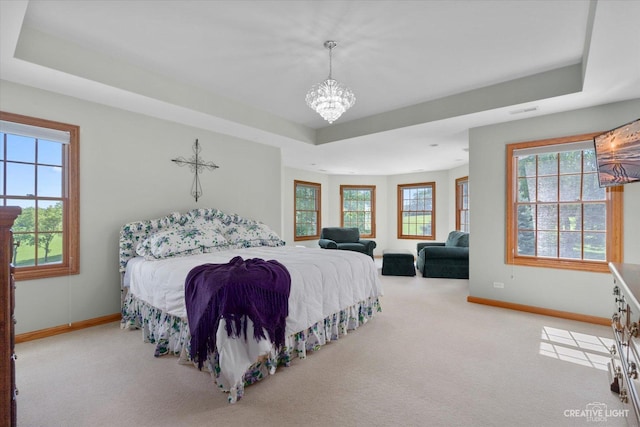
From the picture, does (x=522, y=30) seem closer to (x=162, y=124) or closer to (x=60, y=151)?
(x=162, y=124)

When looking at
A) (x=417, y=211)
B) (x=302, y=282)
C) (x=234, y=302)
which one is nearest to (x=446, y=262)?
(x=417, y=211)

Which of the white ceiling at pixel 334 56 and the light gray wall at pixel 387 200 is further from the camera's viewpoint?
the light gray wall at pixel 387 200

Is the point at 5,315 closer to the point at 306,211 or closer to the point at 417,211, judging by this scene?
the point at 306,211

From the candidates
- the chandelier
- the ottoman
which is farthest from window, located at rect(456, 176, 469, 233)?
the chandelier

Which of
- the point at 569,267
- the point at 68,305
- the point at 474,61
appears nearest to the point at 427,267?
the point at 569,267

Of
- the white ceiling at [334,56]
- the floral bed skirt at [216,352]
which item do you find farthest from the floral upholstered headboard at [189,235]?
the white ceiling at [334,56]

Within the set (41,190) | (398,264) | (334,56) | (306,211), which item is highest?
(334,56)

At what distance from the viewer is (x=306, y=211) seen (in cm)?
827

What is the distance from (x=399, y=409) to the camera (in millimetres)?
1883

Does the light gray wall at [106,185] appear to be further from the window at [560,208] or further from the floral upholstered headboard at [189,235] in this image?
the window at [560,208]

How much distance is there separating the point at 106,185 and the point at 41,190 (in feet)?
1.79

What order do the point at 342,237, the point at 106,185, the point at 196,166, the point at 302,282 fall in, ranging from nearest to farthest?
the point at 302,282 < the point at 106,185 < the point at 196,166 < the point at 342,237

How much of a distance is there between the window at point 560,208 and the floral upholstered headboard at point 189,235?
326cm

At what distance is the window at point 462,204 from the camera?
7.20 m
